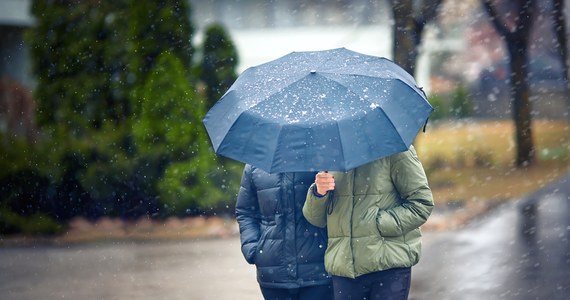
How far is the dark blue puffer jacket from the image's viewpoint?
4.61 metres

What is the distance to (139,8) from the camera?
11383 millimetres

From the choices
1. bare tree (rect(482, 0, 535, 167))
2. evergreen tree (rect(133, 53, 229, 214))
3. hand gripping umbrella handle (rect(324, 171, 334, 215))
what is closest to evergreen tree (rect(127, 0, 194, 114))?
evergreen tree (rect(133, 53, 229, 214))

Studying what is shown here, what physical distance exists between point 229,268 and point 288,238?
4.50 m

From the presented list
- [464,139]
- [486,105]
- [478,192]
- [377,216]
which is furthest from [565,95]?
[377,216]

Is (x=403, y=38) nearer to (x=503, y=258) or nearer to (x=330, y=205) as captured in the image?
(x=503, y=258)

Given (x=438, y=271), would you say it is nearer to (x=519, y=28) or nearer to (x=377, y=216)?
(x=377, y=216)

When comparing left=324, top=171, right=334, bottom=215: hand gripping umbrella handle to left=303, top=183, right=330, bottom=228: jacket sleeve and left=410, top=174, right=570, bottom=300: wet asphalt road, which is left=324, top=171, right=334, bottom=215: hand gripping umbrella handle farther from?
left=410, top=174, right=570, bottom=300: wet asphalt road

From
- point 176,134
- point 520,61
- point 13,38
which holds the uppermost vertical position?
point 13,38

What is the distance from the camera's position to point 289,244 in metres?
4.62

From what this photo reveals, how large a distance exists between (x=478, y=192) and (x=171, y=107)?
549 centimetres

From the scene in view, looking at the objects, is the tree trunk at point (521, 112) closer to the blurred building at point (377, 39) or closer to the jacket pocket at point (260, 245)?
the blurred building at point (377, 39)

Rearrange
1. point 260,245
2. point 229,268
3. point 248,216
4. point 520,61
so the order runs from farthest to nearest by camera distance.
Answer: point 520,61 → point 229,268 → point 248,216 → point 260,245

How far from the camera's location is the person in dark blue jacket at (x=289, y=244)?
4.61 meters

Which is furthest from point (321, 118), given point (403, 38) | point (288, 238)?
point (403, 38)
